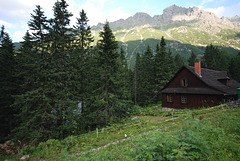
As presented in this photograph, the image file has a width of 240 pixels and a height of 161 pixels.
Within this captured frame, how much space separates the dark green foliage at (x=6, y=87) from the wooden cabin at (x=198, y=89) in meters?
27.4

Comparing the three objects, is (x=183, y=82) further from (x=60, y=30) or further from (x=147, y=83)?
(x=60, y=30)

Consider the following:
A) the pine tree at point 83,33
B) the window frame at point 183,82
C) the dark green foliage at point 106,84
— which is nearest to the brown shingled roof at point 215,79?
the window frame at point 183,82

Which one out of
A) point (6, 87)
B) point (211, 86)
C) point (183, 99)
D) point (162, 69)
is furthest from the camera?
point (162, 69)

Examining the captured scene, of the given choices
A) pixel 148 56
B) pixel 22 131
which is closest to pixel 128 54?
pixel 148 56

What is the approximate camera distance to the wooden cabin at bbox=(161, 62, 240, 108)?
1922 centimetres

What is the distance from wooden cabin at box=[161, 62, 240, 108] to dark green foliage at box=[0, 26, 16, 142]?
27.4 metres

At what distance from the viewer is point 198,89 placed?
21.1 metres

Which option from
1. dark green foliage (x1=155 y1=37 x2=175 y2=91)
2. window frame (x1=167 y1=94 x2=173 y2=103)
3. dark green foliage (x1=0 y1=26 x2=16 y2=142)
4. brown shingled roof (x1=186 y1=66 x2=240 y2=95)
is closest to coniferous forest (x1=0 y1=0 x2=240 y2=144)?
dark green foliage (x1=0 y1=26 x2=16 y2=142)

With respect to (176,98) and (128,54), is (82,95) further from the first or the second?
(128,54)

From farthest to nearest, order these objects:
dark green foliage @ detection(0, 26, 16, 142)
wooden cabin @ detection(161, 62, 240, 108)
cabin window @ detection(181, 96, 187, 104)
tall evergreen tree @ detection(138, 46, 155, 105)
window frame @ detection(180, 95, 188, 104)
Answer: tall evergreen tree @ detection(138, 46, 155, 105) → cabin window @ detection(181, 96, 187, 104) → window frame @ detection(180, 95, 188, 104) → wooden cabin @ detection(161, 62, 240, 108) → dark green foliage @ detection(0, 26, 16, 142)

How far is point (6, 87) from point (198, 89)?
101 feet

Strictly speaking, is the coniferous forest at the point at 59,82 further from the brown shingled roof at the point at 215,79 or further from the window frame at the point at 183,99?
the brown shingled roof at the point at 215,79

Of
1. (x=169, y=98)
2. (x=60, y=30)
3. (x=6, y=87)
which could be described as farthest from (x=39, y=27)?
(x=169, y=98)

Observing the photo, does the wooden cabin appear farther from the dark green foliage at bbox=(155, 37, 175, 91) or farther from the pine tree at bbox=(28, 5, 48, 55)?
the pine tree at bbox=(28, 5, 48, 55)
